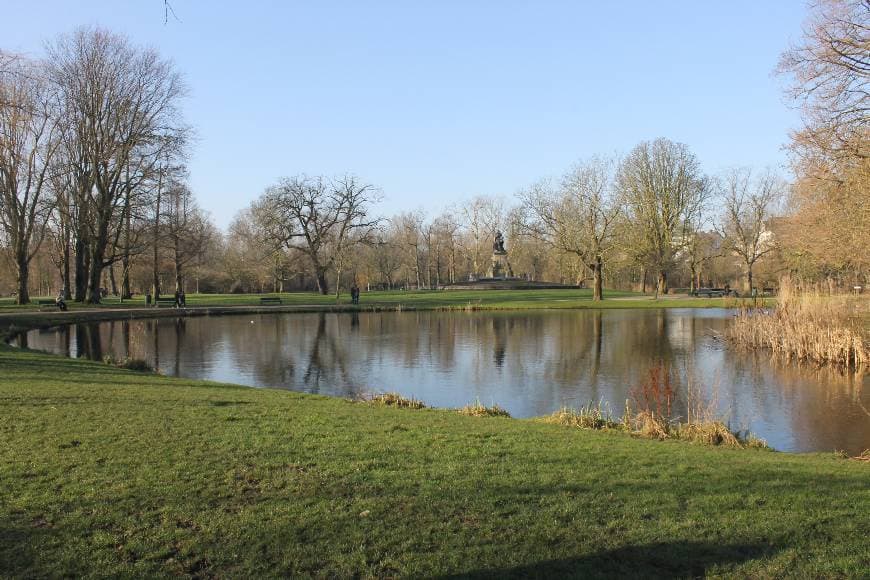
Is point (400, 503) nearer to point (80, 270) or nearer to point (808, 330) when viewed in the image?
point (808, 330)

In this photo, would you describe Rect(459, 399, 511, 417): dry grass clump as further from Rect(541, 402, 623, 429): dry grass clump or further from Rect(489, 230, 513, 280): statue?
Rect(489, 230, 513, 280): statue

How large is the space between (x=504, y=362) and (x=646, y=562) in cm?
1578

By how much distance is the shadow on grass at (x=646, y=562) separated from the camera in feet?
14.3

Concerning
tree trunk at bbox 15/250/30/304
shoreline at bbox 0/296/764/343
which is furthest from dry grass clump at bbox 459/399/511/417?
tree trunk at bbox 15/250/30/304

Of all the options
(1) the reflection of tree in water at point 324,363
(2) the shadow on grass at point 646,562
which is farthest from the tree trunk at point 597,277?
(2) the shadow on grass at point 646,562

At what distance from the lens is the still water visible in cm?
1349

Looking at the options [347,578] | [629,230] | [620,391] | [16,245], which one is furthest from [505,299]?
[347,578]

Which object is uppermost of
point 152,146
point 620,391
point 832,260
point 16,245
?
point 152,146

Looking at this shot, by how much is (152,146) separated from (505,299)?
91.2 ft

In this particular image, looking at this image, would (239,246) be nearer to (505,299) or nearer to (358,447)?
(505,299)

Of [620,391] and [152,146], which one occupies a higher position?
[152,146]

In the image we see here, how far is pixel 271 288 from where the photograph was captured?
78.2 meters

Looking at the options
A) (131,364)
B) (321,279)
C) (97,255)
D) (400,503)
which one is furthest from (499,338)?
(321,279)

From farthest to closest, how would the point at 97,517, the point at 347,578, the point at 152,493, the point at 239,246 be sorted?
1. the point at 239,246
2. the point at 152,493
3. the point at 97,517
4. the point at 347,578
